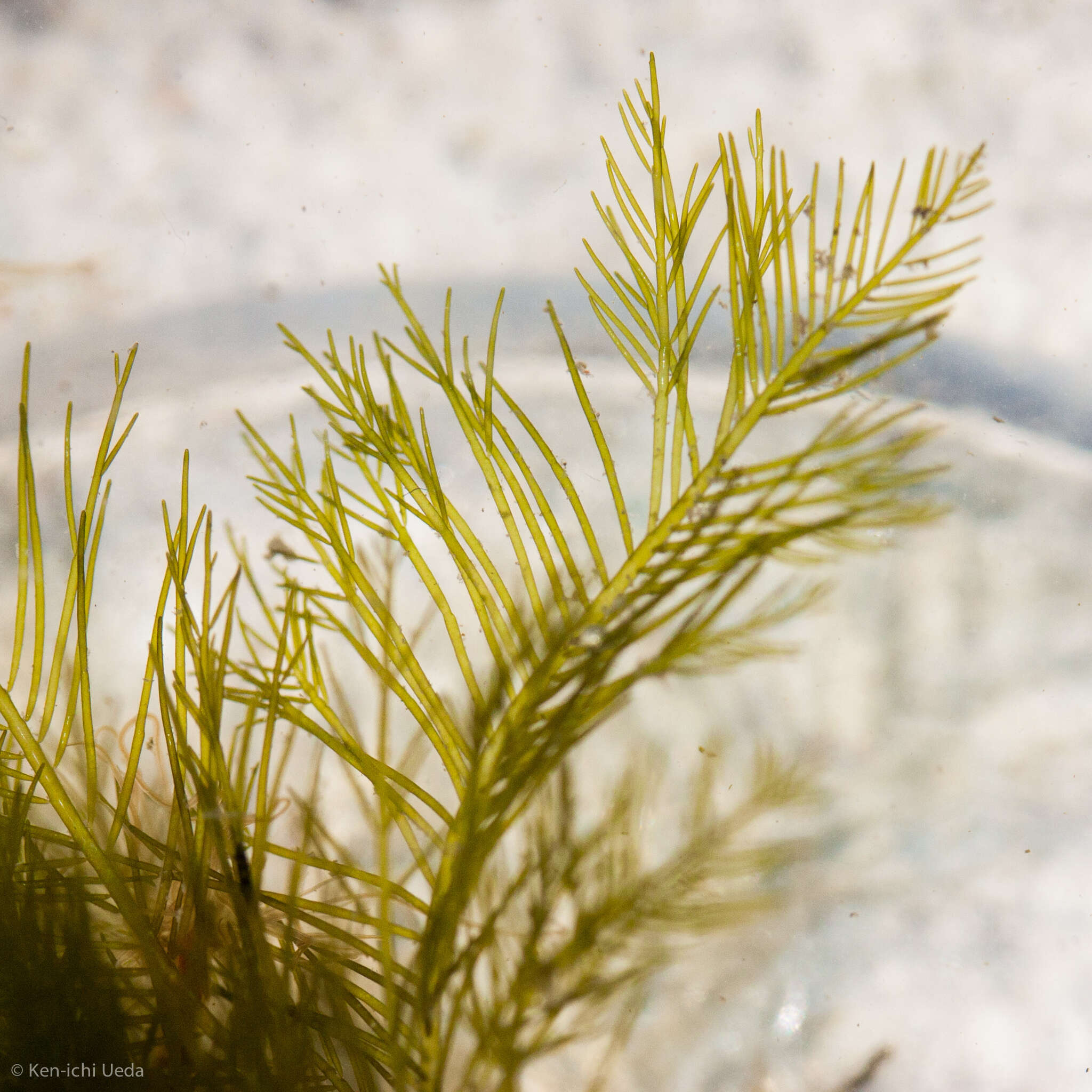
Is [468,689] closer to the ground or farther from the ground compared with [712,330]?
closer to the ground

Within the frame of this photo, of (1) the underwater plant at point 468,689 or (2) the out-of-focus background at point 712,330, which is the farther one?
(2) the out-of-focus background at point 712,330

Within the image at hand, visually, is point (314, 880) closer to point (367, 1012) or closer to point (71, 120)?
point (367, 1012)

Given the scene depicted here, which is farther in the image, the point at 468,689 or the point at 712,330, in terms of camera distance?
the point at 712,330

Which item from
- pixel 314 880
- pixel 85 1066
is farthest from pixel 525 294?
pixel 85 1066

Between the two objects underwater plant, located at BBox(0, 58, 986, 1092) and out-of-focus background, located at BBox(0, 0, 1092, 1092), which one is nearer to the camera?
underwater plant, located at BBox(0, 58, 986, 1092)
